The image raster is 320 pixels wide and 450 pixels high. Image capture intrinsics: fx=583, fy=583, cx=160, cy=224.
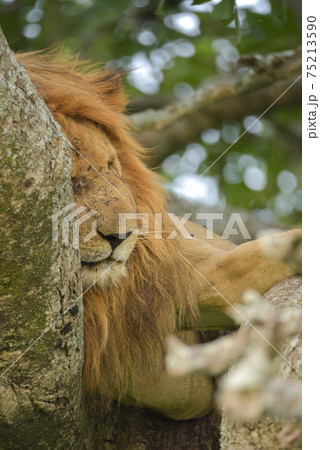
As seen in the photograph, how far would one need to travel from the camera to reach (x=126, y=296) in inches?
Result: 87.8

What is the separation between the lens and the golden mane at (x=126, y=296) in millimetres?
2148

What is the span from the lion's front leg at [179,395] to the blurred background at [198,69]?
1.58 metres

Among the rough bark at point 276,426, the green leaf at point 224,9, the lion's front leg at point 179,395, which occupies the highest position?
the green leaf at point 224,9

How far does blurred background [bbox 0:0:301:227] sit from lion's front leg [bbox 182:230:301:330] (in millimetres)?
1487

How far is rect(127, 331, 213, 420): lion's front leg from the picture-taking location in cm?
246

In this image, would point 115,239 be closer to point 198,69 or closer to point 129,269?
point 129,269

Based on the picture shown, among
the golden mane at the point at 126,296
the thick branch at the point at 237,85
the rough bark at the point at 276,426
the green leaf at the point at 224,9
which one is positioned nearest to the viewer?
the rough bark at the point at 276,426

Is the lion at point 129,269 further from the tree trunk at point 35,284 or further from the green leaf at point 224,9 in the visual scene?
the green leaf at point 224,9

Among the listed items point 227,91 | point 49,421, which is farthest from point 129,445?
point 227,91

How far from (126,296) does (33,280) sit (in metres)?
0.73

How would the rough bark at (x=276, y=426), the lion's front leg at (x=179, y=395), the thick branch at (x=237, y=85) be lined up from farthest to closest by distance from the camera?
the thick branch at (x=237, y=85) → the lion's front leg at (x=179, y=395) → the rough bark at (x=276, y=426)

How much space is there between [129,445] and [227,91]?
2.57 m

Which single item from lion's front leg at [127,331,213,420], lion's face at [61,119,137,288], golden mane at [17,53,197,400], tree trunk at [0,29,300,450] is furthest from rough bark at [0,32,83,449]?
A: lion's front leg at [127,331,213,420]

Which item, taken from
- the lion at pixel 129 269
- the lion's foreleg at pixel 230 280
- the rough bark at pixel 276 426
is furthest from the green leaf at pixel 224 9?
the rough bark at pixel 276 426
